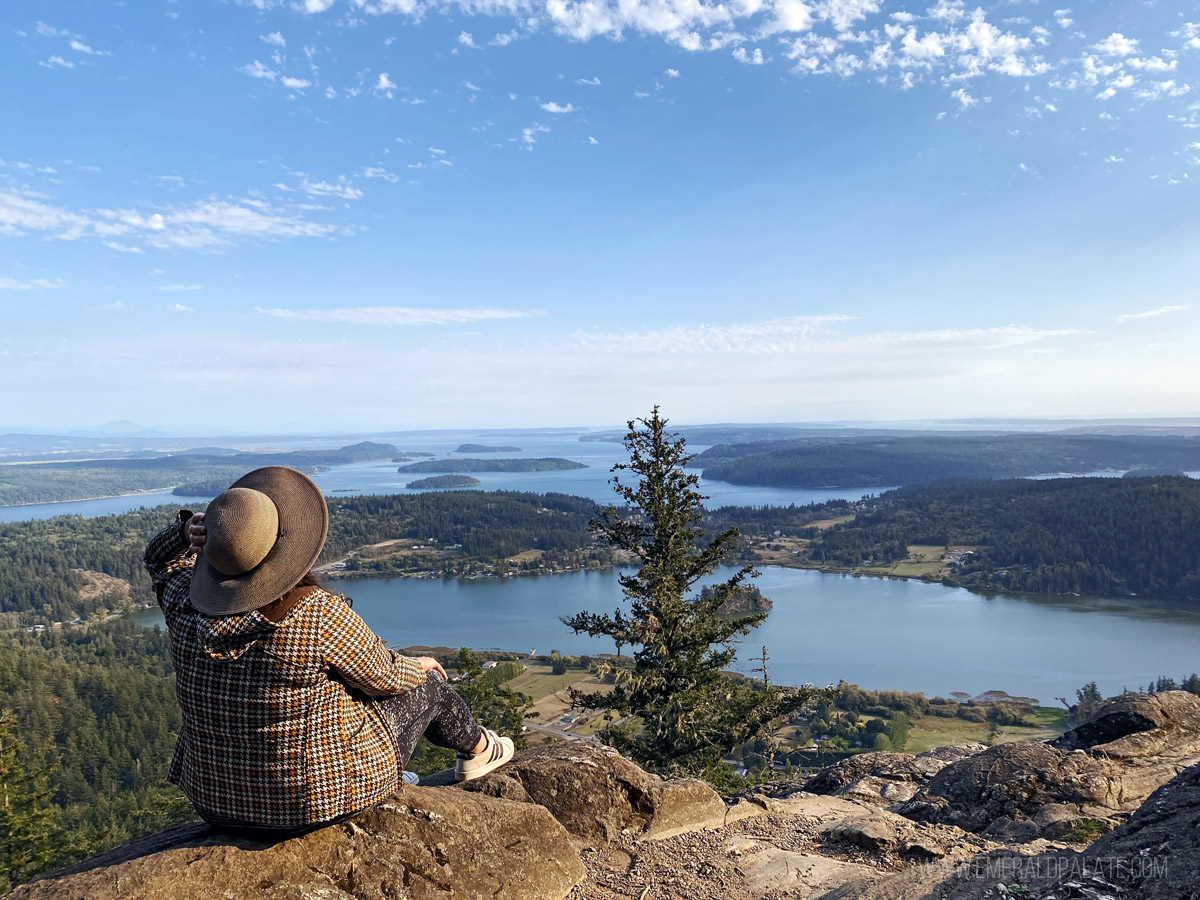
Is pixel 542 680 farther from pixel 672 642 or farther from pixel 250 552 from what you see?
pixel 250 552

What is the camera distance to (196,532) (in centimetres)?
269

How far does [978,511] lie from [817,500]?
44031 millimetres

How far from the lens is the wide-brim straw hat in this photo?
7.82ft

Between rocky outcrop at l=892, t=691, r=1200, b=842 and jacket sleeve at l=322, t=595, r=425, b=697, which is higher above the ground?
jacket sleeve at l=322, t=595, r=425, b=697

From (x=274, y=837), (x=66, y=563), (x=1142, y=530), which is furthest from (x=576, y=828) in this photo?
(x=66, y=563)

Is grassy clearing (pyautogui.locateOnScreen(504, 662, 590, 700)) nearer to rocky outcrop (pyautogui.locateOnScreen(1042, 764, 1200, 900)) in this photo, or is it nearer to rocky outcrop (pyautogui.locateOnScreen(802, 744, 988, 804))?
rocky outcrop (pyautogui.locateOnScreen(802, 744, 988, 804))

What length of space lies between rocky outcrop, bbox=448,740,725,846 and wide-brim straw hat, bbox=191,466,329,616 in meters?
2.37

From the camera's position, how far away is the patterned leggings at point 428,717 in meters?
3.11

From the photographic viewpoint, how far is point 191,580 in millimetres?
2629

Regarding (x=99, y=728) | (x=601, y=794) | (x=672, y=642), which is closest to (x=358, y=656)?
(x=601, y=794)

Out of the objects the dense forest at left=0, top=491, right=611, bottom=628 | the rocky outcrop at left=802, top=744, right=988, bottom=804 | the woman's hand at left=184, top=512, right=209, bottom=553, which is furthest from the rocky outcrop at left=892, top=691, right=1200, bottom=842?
the dense forest at left=0, top=491, right=611, bottom=628

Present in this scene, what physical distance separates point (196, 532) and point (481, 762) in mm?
2363

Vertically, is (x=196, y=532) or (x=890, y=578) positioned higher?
(x=196, y=532)

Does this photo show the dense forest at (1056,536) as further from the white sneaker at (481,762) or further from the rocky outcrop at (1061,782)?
the white sneaker at (481,762)
